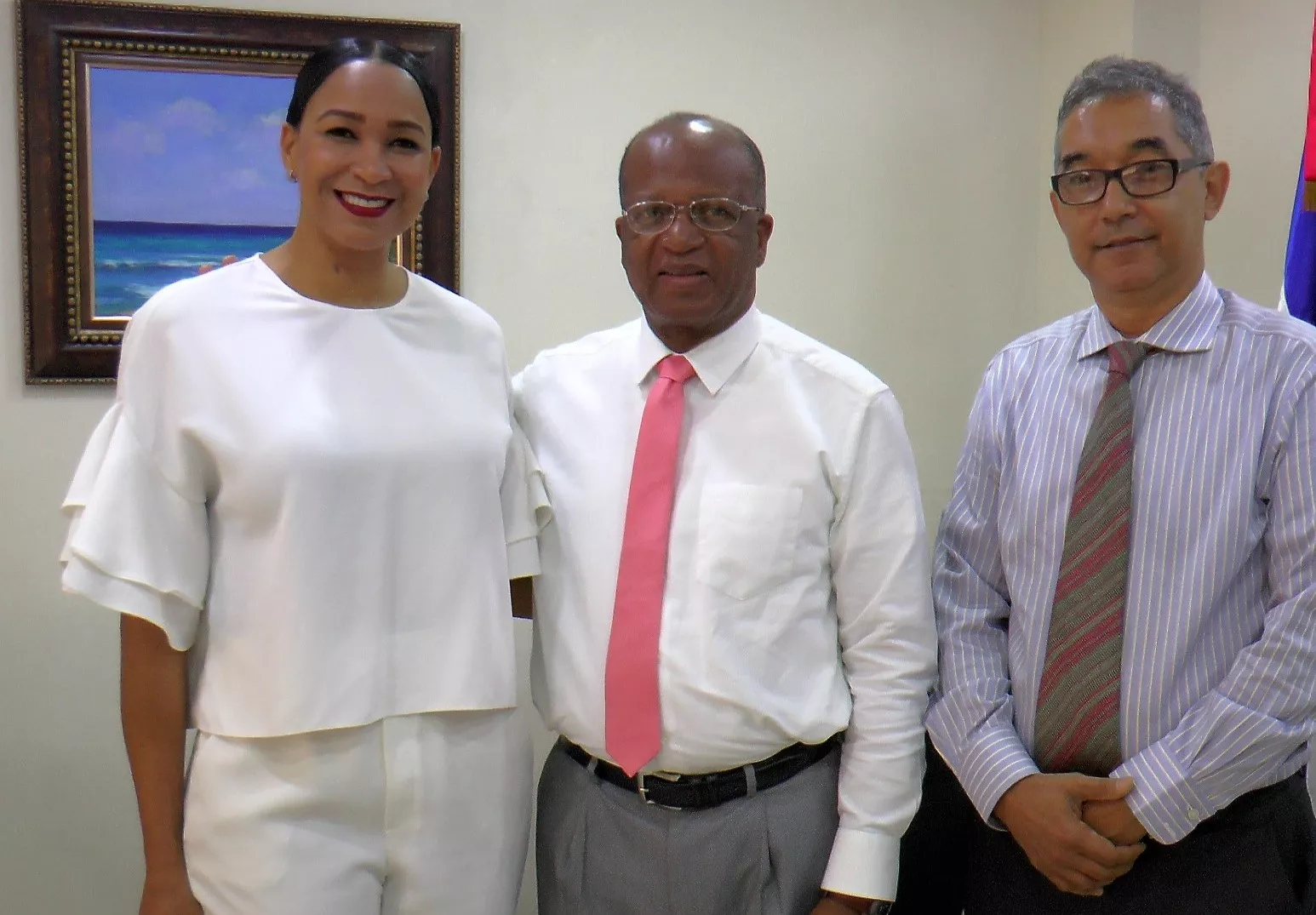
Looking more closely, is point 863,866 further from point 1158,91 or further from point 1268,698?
point 1158,91

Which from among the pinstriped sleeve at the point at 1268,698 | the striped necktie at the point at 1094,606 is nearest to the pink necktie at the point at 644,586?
the striped necktie at the point at 1094,606

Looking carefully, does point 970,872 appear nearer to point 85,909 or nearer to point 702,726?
point 702,726

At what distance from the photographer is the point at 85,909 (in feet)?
8.71

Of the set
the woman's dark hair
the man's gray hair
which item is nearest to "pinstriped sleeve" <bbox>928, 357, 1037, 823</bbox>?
the man's gray hair

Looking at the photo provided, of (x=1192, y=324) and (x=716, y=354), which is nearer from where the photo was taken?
(x=1192, y=324)

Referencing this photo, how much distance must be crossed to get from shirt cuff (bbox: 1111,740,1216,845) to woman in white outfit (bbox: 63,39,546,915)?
2.65 feet

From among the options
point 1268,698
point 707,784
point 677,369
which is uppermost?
point 677,369

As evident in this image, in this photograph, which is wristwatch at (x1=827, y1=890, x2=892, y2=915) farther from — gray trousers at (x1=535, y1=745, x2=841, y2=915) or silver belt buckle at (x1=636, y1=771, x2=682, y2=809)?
silver belt buckle at (x1=636, y1=771, x2=682, y2=809)

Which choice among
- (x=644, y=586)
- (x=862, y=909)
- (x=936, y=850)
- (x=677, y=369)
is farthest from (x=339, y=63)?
(x=936, y=850)

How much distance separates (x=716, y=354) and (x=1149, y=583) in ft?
2.14

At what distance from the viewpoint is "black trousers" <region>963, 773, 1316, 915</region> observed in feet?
5.19

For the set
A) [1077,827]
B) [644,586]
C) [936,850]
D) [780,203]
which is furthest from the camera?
[780,203]

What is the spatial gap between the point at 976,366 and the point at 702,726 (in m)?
1.71

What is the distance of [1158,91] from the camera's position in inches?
65.0
